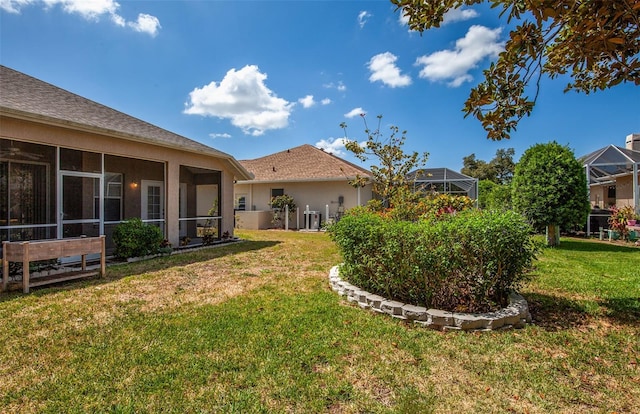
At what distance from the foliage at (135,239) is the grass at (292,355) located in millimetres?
2792

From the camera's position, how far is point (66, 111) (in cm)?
804

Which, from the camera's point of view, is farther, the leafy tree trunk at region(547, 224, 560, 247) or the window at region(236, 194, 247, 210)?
the window at region(236, 194, 247, 210)

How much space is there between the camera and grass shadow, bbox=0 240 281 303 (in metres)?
5.77

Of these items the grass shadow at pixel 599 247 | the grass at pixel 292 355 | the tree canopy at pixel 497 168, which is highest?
the tree canopy at pixel 497 168

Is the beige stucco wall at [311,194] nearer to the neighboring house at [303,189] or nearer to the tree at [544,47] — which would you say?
the neighboring house at [303,189]

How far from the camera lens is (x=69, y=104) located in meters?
8.93

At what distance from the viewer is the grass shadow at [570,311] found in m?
4.34

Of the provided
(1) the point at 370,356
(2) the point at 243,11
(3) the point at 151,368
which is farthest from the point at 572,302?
(2) the point at 243,11

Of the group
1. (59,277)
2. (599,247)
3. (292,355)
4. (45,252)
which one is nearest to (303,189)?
(599,247)

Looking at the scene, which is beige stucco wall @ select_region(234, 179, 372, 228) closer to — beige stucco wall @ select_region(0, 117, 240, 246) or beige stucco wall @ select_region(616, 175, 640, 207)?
beige stucco wall @ select_region(0, 117, 240, 246)

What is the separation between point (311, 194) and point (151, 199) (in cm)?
974

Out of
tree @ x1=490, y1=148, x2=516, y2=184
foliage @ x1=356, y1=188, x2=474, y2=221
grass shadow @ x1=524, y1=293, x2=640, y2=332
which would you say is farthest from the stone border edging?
tree @ x1=490, y1=148, x2=516, y2=184

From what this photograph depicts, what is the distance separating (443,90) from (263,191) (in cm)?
1268

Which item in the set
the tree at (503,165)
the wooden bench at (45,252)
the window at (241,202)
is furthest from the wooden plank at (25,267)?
the tree at (503,165)
